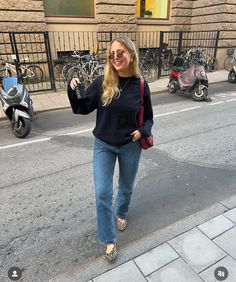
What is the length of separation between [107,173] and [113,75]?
0.81 meters

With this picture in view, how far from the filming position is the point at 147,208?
301cm

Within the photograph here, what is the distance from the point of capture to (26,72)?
32.0 ft

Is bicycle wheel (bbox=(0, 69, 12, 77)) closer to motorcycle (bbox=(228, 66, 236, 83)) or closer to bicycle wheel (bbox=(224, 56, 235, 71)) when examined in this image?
motorcycle (bbox=(228, 66, 236, 83))

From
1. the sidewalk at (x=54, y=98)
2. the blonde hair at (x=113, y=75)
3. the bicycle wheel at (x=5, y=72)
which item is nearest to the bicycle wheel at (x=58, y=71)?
the bicycle wheel at (x=5, y=72)

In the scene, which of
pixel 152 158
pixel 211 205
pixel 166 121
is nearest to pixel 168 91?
pixel 166 121

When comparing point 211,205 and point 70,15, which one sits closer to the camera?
point 211,205

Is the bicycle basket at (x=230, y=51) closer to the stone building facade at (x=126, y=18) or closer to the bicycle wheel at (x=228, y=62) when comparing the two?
the bicycle wheel at (x=228, y=62)

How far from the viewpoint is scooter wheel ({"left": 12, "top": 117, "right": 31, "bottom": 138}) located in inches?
205

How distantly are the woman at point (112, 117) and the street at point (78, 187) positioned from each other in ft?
1.74

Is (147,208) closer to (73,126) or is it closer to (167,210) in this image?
(167,210)

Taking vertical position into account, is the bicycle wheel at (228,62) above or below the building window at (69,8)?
below

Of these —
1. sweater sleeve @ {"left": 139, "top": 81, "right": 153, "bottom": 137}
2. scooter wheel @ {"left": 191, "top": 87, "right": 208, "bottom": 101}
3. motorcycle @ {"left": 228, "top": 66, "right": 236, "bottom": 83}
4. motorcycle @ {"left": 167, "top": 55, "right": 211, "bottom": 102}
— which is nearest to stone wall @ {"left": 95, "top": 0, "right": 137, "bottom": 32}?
motorcycle @ {"left": 167, "top": 55, "right": 211, "bottom": 102}

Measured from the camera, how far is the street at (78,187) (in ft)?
8.12

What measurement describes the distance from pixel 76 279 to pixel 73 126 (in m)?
4.18
